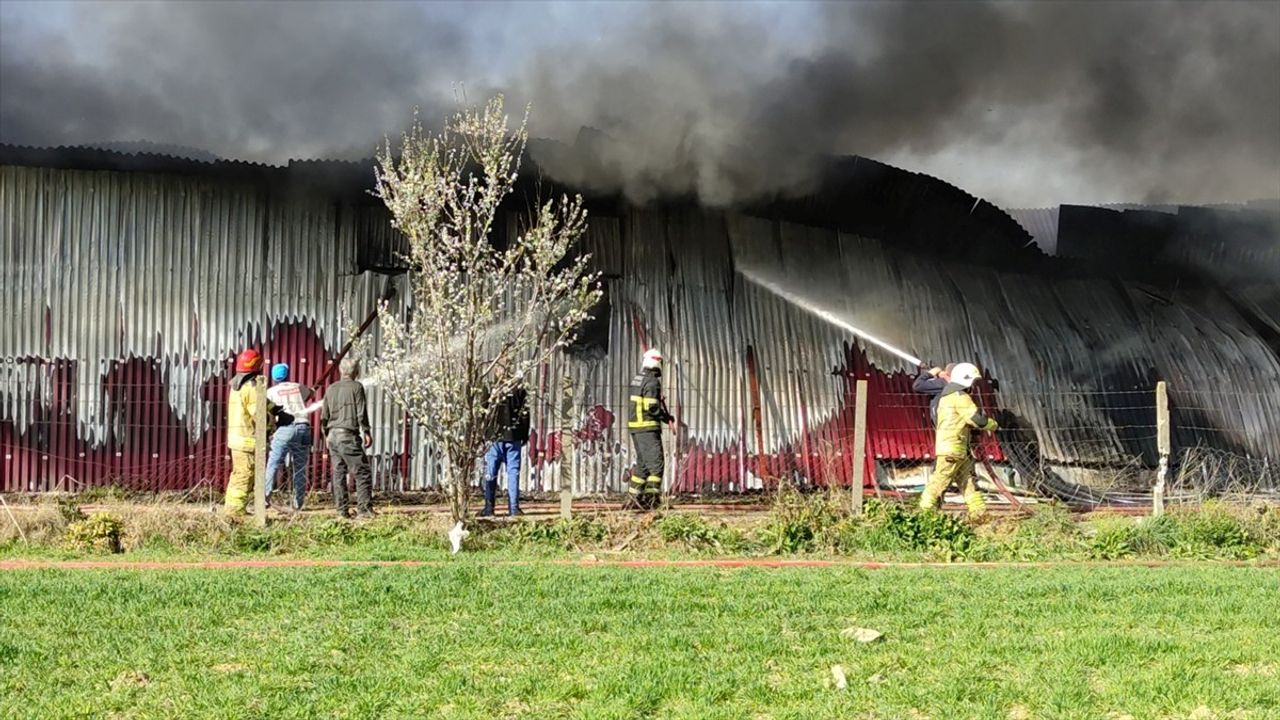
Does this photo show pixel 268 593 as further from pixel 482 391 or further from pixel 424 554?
pixel 482 391

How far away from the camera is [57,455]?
1120 cm

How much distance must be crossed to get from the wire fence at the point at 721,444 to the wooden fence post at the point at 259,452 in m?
1.94

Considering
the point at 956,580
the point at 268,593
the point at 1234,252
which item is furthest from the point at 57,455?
the point at 1234,252

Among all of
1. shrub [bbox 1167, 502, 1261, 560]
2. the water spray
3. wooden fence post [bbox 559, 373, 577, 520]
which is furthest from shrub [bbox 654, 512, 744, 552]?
the water spray

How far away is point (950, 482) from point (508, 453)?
12.7ft

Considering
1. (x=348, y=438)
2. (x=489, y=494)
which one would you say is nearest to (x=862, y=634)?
(x=489, y=494)

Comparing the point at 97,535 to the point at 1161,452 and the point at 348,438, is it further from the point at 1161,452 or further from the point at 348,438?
the point at 1161,452

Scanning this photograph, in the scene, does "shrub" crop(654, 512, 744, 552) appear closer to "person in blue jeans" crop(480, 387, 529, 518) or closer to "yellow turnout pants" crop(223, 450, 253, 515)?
"person in blue jeans" crop(480, 387, 529, 518)

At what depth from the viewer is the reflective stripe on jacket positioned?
9.35 metres

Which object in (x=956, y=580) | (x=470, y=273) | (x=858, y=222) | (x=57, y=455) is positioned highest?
(x=858, y=222)

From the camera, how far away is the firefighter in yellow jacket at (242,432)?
912cm

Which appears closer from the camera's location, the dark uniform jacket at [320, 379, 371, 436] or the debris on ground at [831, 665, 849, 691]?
the debris on ground at [831, 665, 849, 691]

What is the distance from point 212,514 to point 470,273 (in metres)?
2.65

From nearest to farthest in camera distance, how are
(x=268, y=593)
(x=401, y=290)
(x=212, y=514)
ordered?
1. (x=268, y=593)
2. (x=212, y=514)
3. (x=401, y=290)
